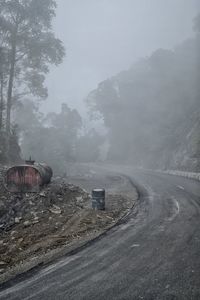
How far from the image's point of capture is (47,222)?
45.1 feet

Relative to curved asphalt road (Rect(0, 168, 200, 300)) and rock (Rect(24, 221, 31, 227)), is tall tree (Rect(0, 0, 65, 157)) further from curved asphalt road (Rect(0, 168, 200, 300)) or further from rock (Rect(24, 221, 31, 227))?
curved asphalt road (Rect(0, 168, 200, 300))

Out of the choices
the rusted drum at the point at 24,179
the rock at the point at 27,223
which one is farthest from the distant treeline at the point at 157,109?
the rock at the point at 27,223

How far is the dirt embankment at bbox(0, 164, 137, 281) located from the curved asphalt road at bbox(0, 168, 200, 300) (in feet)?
2.96

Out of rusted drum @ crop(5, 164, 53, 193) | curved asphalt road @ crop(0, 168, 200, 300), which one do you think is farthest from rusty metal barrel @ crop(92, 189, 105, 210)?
rusted drum @ crop(5, 164, 53, 193)

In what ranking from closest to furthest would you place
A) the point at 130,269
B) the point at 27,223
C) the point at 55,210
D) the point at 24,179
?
the point at 130,269 → the point at 27,223 → the point at 55,210 → the point at 24,179

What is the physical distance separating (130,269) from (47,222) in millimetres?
6344

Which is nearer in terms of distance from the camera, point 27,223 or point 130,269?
point 130,269

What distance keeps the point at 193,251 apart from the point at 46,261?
4.22 meters

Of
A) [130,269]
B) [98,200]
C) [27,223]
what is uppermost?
[98,200]

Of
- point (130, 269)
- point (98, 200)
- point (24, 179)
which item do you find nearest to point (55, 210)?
point (98, 200)

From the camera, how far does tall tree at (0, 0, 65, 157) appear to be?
92.5 ft

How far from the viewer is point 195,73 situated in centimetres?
5275

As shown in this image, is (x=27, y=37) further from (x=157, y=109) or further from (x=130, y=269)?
(x=157, y=109)

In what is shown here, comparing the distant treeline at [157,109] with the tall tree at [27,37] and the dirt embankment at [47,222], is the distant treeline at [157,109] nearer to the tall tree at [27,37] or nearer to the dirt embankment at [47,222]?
the tall tree at [27,37]
